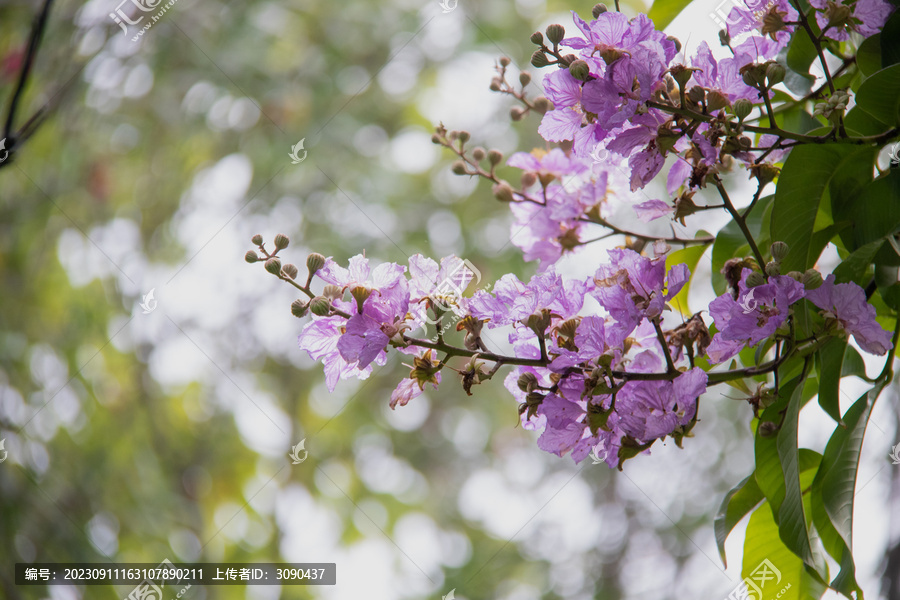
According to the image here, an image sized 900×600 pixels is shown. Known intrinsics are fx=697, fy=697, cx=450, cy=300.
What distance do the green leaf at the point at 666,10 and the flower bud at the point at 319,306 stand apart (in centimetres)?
49

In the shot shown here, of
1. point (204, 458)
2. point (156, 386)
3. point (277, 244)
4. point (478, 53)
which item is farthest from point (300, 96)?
point (277, 244)

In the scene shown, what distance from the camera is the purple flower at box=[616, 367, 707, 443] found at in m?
0.57

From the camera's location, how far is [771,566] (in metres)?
0.69

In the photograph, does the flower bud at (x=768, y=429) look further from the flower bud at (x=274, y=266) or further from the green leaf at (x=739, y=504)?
the flower bud at (x=274, y=266)

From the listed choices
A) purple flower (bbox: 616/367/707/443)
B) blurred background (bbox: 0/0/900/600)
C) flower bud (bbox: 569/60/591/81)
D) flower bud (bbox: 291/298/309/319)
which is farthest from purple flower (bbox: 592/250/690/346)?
blurred background (bbox: 0/0/900/600)

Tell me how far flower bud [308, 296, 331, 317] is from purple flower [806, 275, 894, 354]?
15.5 inches

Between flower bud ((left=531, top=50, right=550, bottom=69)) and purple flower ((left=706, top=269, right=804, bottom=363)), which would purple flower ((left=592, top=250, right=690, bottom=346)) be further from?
flower bud ((left=531, top=50, right=550, bottom=69))

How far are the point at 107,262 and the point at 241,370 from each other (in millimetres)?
682

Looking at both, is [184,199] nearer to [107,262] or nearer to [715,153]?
[107,262]

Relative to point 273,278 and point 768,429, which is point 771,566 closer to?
point 768,429

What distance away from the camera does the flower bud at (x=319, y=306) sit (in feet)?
1.94

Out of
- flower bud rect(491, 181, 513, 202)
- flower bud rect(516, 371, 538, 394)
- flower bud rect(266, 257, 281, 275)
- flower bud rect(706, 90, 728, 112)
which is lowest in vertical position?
flower bud rect(516, 371, 538, 394)

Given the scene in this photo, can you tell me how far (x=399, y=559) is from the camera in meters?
2.89

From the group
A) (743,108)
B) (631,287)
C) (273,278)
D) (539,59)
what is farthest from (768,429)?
(273,278)
